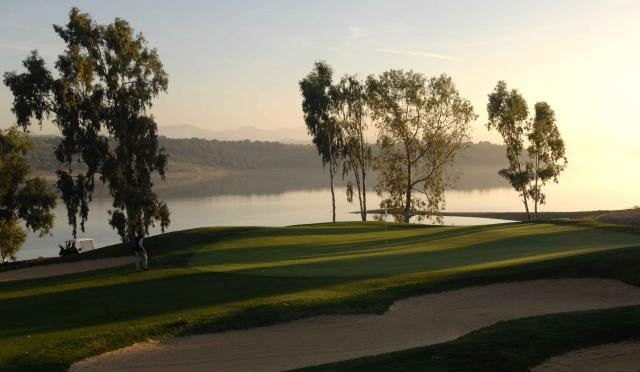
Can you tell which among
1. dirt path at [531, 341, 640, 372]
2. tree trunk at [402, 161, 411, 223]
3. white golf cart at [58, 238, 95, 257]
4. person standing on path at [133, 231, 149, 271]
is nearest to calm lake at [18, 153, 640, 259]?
white golf cart at [58, 238, 95, 257]

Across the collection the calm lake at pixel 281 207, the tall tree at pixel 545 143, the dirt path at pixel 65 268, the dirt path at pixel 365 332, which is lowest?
the dirt path at pixel 365 332

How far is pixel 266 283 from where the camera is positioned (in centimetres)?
2200

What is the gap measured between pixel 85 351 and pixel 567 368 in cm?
1052

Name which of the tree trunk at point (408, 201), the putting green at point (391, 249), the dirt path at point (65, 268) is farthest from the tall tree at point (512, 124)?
the dirt path at point (65, 268)

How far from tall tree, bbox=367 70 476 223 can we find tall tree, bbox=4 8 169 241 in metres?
24.8

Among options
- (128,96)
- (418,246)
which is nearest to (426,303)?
(418,246)

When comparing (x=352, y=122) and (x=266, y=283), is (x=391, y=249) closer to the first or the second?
(x=266, y=283)

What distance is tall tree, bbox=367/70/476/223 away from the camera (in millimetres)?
61875

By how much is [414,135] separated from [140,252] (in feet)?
134

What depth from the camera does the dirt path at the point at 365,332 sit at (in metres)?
14.4

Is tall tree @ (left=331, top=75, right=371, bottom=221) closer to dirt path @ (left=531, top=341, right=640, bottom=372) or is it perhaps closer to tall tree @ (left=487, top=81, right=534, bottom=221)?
tall tree @ (left=487, top=81, right=534, bottom=221)

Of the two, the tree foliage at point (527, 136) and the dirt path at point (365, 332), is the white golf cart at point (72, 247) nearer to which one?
the dirt path at point (365, 332)

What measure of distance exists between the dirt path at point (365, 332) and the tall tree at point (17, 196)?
3476 cm

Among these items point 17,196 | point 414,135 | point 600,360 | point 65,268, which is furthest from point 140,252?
point 414,135
